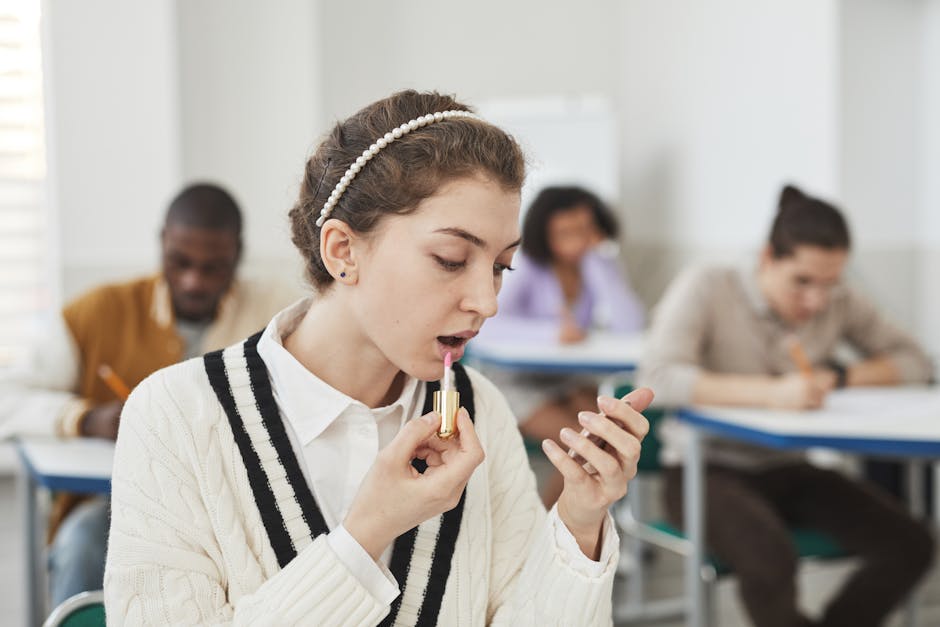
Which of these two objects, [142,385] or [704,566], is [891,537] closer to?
[704,566]

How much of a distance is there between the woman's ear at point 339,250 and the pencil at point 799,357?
167cm

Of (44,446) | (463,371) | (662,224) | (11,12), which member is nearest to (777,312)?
(463,371)

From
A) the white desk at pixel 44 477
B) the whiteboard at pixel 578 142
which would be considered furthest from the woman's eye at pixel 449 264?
the whiteboard at pixel 578 142

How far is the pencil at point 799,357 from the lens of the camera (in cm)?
253

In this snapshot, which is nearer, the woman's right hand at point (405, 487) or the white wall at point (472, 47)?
the woman's right hand at point (405, 487)

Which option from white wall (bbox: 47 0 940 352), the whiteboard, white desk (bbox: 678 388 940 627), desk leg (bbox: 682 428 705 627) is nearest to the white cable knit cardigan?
white desk (bbox: 678 388 940 627)

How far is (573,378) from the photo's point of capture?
11.5 feet

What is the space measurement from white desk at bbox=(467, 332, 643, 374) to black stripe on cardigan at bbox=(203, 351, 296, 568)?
81.9 inches

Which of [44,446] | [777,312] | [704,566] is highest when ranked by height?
[777,312]

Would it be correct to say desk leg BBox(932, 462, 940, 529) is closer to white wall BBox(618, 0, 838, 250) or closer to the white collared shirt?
white wall BBox(618, 0, 838, 250)

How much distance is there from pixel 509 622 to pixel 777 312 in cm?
171

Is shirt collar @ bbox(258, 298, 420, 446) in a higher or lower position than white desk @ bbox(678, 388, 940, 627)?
higher

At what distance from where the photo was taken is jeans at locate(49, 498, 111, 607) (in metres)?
1.80

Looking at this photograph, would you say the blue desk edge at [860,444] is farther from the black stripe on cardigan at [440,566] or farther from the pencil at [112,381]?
the pencil at [112,381]
